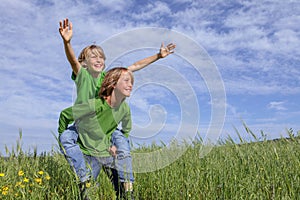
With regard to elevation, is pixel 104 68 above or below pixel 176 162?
above

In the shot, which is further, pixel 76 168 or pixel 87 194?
pixel 76 168

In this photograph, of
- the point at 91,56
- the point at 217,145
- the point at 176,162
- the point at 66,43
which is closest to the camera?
the point at 66,43

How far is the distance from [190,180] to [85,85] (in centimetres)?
162

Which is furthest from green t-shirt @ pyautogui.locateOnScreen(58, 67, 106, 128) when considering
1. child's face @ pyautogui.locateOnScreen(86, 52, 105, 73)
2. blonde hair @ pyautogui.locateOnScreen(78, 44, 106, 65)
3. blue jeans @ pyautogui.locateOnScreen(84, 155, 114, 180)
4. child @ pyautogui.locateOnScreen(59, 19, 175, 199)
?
blue jeans @ pyautogui.locateOnScreen(84, 155, 114, 180)

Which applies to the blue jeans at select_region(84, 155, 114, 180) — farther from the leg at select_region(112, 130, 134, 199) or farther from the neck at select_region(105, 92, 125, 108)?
the neck at select_region(105, 92, 125, 108)

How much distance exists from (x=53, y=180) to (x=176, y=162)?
5.75 ft

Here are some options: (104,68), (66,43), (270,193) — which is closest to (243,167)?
(270,193)

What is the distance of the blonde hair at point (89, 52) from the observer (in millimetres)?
4082

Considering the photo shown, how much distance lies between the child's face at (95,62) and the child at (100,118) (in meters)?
0.27

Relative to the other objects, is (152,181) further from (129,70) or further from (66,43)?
(66,43)

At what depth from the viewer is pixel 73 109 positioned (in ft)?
12.3

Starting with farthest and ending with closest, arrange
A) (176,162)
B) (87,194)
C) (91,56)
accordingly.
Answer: (176,162), (91,56), (87,194)

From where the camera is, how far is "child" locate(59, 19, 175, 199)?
11.7 feet

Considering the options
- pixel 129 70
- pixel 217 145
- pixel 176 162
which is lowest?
pixel 176 162
